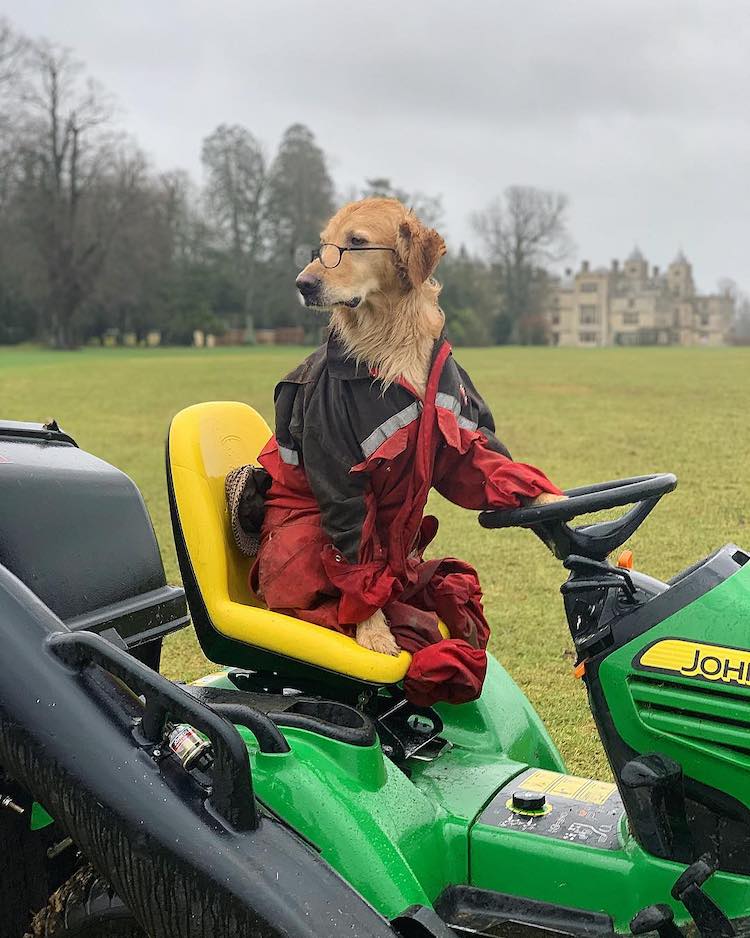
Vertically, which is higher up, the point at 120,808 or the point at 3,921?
the point at 120,808

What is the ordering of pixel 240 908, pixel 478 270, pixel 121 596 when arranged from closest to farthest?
pixel 240 908, pixel 121 596, pixel 478 270

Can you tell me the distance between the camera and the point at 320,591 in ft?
7.39

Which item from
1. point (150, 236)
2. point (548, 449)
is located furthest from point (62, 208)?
point (548, 449)

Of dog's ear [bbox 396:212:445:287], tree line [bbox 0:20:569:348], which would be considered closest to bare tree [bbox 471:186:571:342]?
tree line [bbox 0:20:569:348]

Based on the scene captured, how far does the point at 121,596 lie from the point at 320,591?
425 millimetres

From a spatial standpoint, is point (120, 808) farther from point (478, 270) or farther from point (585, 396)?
point (478, 270)

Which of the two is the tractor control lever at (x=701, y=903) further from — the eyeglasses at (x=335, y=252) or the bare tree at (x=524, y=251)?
the bare tree at (x=524, y=251)

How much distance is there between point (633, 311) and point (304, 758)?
95351 mm

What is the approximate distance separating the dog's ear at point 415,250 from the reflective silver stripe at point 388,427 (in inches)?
12.2

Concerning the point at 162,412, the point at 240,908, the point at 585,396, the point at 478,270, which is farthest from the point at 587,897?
the point at 478,270

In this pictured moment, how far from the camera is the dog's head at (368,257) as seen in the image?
7.47 ft

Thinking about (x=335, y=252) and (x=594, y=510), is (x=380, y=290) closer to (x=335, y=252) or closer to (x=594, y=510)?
(x=335, y=252)

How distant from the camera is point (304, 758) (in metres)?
1.87

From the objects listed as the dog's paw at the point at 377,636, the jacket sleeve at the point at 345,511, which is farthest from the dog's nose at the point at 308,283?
the dog's paw at the point at 377,636
